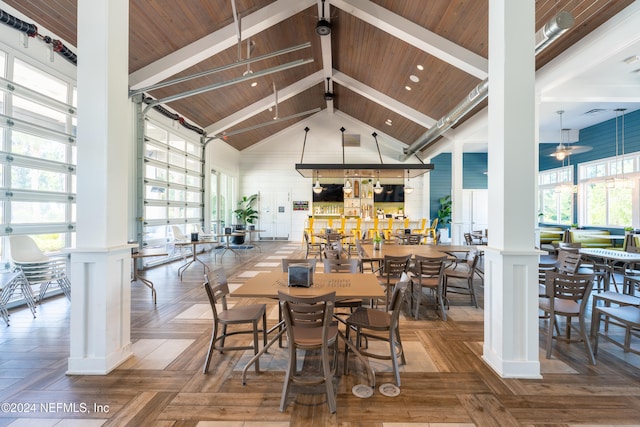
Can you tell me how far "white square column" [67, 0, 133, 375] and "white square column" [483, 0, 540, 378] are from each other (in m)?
3.51

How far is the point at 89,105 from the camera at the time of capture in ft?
8.40

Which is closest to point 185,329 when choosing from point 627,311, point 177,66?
point 627,311

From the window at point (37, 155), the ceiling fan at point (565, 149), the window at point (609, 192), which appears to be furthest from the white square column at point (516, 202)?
the window at point (609, 192)

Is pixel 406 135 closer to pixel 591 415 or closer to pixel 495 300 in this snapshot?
pixel 495 300

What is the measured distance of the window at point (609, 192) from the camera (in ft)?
25.1

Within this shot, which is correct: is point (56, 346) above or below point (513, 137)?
below

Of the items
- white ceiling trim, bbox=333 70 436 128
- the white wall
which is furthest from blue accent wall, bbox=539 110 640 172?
the white wall

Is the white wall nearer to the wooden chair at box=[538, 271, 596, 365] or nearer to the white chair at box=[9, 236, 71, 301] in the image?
the white chair at box=[9, 236, 71, 301]

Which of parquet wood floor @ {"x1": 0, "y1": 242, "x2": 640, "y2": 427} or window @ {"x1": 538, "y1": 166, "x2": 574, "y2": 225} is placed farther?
window @ {"x1": 538, "y1": 166, "x2": 574, "y2": 225}

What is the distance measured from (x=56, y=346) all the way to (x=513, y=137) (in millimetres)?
5018

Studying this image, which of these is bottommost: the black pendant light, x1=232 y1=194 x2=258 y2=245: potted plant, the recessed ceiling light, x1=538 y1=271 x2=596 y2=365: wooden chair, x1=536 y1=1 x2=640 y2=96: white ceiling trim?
x1=538 y1=271 x2=596 y2=365: wooden chair

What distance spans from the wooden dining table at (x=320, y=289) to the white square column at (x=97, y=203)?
119 cm

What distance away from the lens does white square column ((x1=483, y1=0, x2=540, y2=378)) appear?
2494mm

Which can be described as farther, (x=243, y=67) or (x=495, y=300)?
(x=243, y=67)
